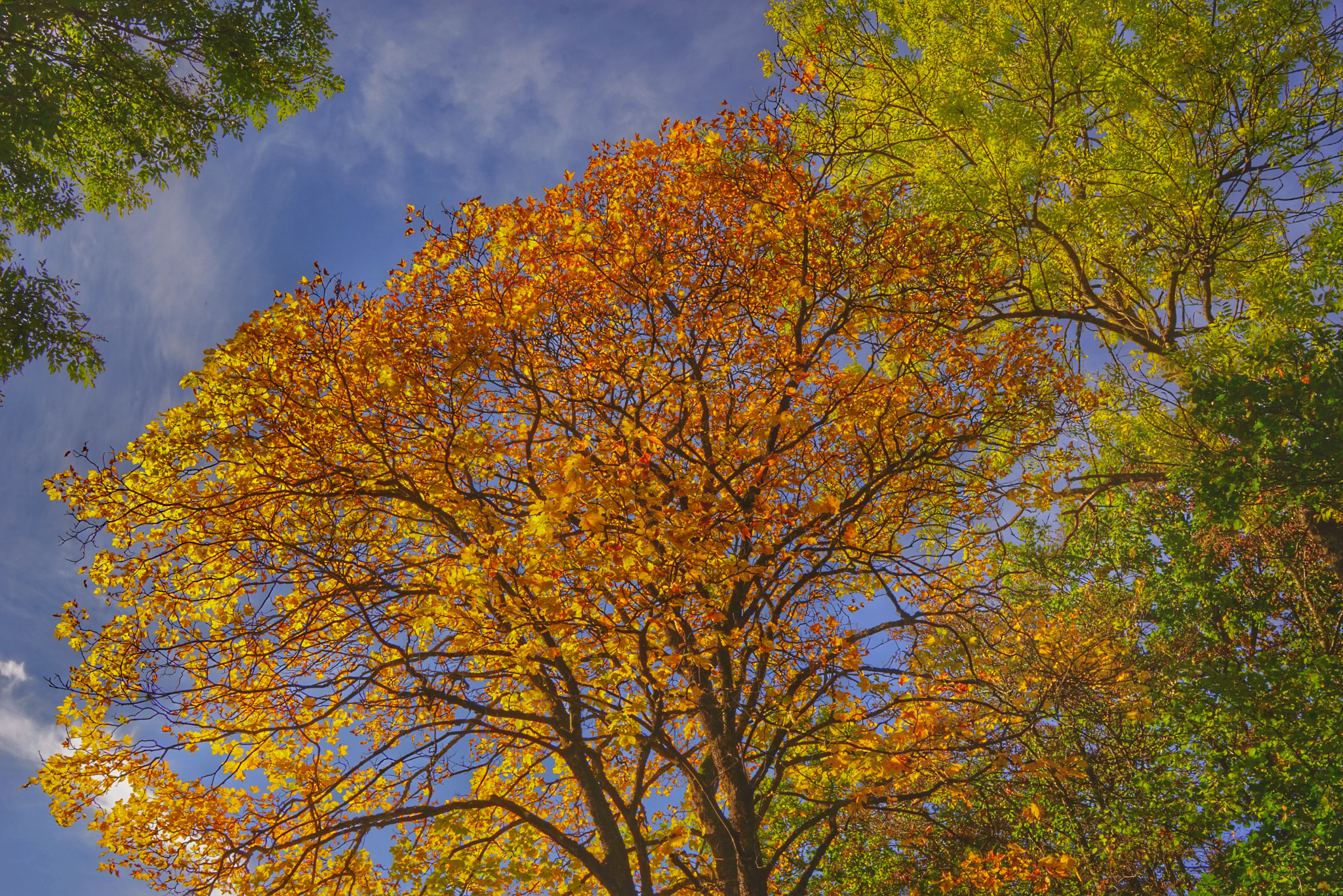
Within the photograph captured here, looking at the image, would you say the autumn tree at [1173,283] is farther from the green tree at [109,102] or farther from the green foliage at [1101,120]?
the green tree at [109,102]

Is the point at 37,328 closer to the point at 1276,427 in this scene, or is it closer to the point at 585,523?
the point at 585,523

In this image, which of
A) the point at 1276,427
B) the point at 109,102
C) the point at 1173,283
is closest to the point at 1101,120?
the point at 1173,283

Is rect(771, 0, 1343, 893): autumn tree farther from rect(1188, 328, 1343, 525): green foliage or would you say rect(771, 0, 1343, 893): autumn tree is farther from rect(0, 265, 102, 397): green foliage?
rect(0, 265, 102, 397): green foliage

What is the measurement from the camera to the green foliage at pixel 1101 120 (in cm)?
985

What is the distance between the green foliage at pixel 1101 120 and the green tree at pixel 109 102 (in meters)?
8.39

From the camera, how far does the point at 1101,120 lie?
1073 cm

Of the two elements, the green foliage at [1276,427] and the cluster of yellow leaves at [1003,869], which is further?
the cluster of yellow leaves at [1003,869]

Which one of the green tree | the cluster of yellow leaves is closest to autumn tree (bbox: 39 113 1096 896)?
the cluster of yellow leaves

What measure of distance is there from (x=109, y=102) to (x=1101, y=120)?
15742 mm

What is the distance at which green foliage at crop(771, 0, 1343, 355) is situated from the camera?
32.3 ft

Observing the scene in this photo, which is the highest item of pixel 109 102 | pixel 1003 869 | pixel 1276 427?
pixel 109 102

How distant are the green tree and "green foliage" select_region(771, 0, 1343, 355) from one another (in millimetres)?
8391

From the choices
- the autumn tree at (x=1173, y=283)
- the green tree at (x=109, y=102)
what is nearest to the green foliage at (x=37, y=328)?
the green tree at (x=109, y=102)

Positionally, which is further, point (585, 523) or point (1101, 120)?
point (1101, 120)
